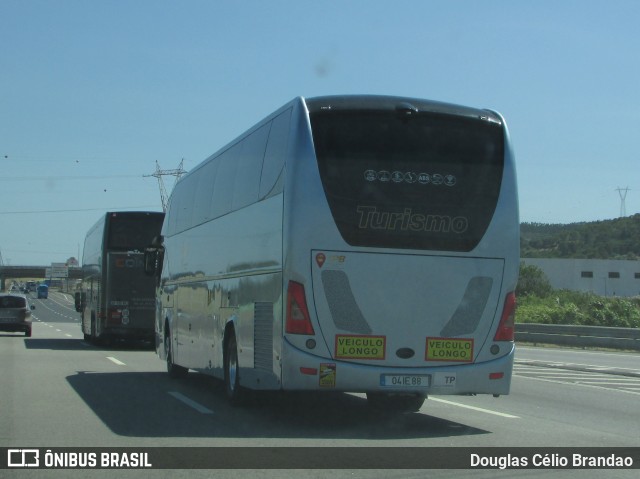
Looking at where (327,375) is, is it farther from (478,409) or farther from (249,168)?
(478,409)

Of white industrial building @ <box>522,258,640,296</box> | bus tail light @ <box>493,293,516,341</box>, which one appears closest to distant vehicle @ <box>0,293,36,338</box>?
bus tail light @ <box>493,293,516,341</box>

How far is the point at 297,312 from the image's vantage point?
10922 millimetres

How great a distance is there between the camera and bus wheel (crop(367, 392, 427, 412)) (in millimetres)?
13375

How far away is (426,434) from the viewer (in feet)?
36.2

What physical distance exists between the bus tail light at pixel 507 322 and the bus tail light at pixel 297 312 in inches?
→ 88.4

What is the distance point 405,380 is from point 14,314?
29417mm

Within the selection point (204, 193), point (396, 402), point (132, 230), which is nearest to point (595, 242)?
point (132, 230)

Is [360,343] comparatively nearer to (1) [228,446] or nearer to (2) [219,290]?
(1) [228,446]

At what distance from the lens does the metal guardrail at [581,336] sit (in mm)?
34750

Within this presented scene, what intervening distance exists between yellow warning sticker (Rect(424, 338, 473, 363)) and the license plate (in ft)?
0.80

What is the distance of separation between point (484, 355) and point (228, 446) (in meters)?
3.24

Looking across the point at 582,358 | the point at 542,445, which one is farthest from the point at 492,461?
the point at 582,358

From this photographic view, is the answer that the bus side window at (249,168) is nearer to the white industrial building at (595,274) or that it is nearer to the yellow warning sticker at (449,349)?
the yellow warning sticker at (449,349)

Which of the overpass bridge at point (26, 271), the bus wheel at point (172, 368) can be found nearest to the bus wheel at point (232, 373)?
the bus wheel at point (172, 368)
